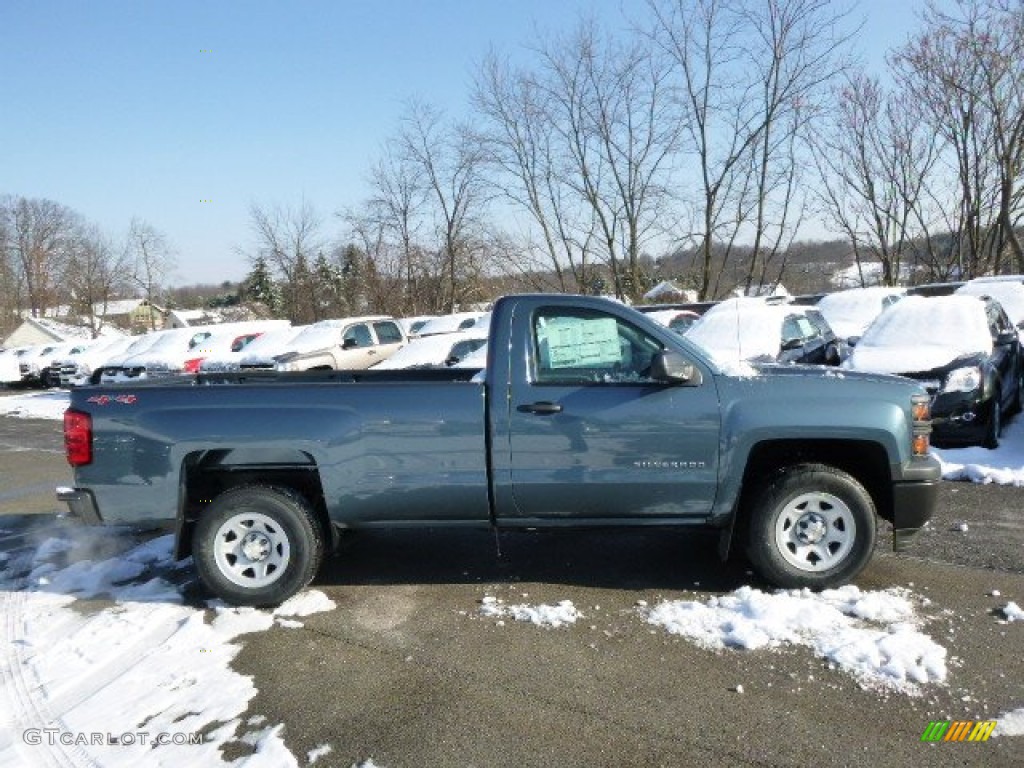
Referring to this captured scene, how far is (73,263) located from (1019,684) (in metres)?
70.3

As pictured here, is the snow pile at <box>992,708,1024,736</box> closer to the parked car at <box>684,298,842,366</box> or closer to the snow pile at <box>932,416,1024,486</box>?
the snow pile at <box>932,416,1024,486</box>

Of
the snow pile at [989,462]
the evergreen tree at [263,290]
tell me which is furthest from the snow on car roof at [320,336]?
the evergreen tree at [263,290]

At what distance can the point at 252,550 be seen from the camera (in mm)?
4492

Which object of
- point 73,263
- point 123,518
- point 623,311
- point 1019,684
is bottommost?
point 1019,684

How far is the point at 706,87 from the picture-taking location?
26.8 m

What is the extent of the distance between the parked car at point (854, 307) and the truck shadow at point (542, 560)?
15.0 m

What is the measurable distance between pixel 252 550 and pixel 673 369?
2.81 meters

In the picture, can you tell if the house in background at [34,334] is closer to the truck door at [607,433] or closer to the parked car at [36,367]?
the parked car at [36,367]

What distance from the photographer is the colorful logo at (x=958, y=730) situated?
2.92 metres

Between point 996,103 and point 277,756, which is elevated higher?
point 996,103

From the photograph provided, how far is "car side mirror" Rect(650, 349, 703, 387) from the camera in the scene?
4129 mm

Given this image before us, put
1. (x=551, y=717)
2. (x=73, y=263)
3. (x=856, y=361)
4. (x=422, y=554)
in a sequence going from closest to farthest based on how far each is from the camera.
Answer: (x=551, y=717) < (x=422, y=554) < (x=856, y=361) < (x=73, y=263)

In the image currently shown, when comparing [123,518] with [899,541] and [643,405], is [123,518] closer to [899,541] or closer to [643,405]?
[643,405]

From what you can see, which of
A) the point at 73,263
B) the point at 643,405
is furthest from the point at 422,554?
the point at 73,263
